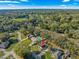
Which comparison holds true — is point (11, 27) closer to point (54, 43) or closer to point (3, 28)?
point (3, 28)

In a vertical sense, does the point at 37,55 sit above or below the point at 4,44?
above

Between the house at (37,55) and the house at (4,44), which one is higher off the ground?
the house at (37,55)

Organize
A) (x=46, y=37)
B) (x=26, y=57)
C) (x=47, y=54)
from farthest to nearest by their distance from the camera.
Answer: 1. (x=46, y=37)
2. (x=47, y=54)
3. (x=26, y=57)

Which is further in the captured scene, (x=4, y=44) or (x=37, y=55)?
(x=4, y=44)

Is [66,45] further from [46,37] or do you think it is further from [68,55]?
[46,37]

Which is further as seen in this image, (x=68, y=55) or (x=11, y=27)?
(x=11, y=27)

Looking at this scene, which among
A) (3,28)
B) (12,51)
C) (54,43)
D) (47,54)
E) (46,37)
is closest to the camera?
(47,54)

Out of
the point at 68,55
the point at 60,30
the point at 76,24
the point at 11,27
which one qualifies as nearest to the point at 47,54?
the point at 68,55

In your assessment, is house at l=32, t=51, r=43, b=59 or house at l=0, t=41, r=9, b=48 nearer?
house at l=32, t=51, r=43, b=59

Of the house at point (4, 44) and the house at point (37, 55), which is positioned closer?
the house at point (37, 55)

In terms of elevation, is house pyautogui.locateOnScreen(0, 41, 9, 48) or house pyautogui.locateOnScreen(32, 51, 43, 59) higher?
house pyautogui.locateOnScreen(32, 51, 43, 59)
